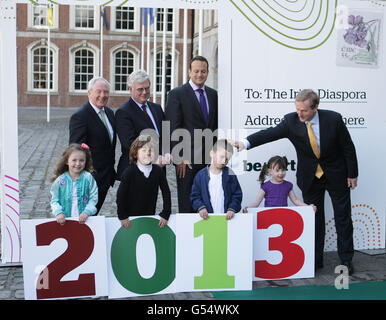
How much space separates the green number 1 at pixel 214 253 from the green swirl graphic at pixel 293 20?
229cm

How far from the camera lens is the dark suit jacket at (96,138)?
5.50 meters

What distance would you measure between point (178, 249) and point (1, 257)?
2.17 m

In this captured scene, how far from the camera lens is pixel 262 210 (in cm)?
547

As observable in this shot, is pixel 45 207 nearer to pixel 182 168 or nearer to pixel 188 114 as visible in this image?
pixel 182 168

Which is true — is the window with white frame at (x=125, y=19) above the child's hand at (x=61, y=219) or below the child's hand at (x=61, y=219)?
above

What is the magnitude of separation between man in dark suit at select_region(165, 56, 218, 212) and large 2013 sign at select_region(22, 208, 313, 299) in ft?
2.72

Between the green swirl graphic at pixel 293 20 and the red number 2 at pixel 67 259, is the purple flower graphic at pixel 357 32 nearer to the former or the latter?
the green swirl graphic at pixel 293 20

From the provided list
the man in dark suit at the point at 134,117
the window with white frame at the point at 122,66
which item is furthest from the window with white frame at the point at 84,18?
the man in dark suit at the point at 134,117

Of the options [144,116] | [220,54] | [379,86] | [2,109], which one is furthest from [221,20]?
[2,109]

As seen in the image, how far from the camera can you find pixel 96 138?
5590 mm

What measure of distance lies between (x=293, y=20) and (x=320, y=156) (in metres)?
1.61

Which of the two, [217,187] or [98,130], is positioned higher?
[98,130]

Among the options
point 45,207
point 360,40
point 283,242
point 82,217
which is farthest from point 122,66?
point 82,217

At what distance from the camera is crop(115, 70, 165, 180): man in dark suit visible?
558 centimetres
